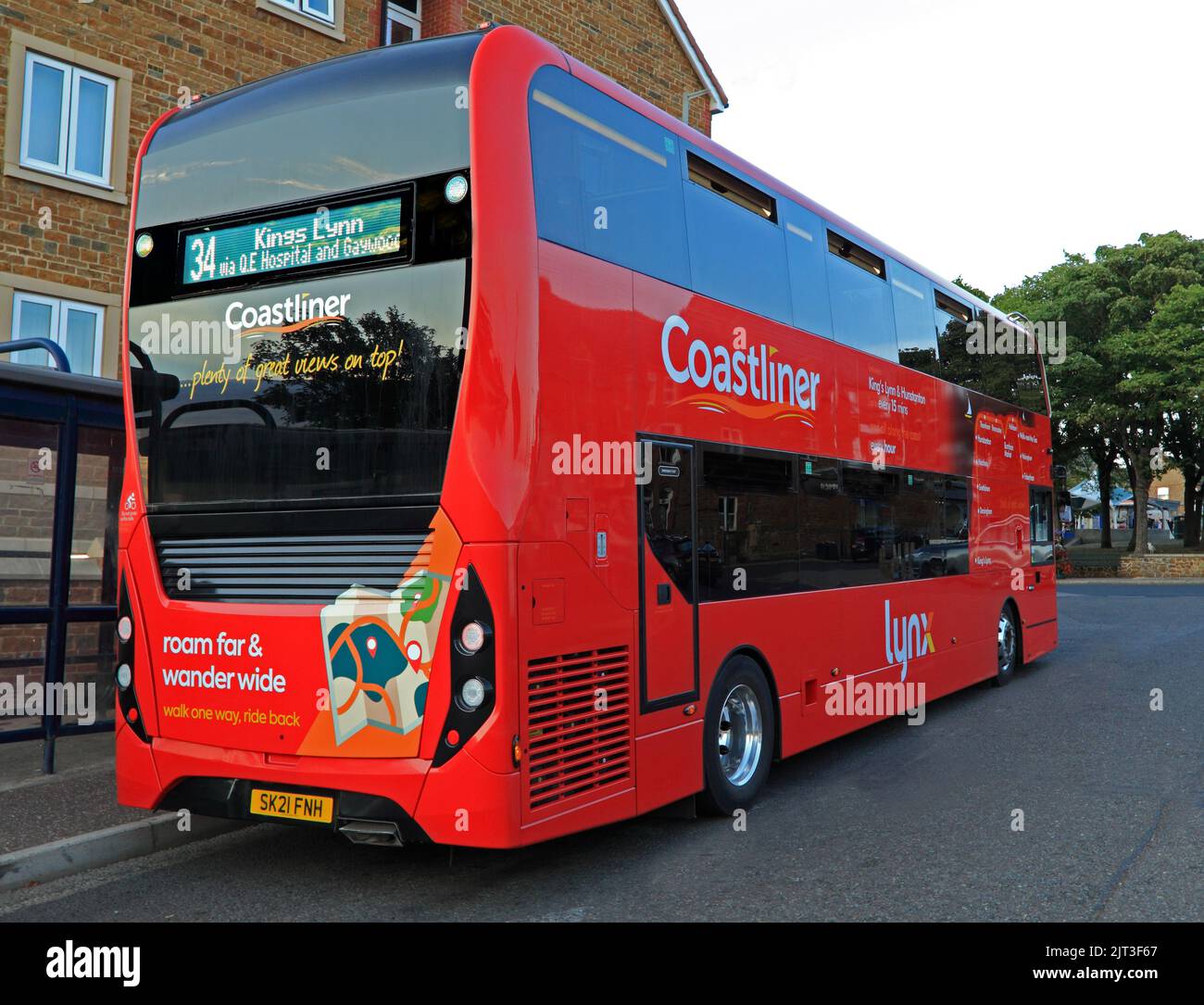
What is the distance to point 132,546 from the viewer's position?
18.9 ft

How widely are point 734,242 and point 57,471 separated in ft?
16.0

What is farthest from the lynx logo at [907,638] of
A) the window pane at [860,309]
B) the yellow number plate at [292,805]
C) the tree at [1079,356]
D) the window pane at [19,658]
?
the tree at [1079,356]

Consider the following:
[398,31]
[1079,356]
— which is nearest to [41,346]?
[398,31]

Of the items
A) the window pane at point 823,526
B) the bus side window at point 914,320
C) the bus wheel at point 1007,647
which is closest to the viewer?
the window pane at point 823,526

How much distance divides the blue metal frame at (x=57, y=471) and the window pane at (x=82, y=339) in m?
4.89

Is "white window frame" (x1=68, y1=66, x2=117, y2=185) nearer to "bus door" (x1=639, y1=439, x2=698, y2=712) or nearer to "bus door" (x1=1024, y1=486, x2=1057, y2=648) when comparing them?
"bus door" (x1=639, y1=439, x2=698, y2=712)

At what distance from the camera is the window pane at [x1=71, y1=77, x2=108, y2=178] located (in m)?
12.1

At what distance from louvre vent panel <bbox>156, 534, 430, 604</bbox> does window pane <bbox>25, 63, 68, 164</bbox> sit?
826 centimetres

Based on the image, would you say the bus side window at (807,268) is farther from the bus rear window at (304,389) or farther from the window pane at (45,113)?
the window pane at (45,113)

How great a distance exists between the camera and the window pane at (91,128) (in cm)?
1209

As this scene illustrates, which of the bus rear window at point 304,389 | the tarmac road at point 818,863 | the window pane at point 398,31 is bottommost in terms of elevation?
the tarmac road at point 818,863

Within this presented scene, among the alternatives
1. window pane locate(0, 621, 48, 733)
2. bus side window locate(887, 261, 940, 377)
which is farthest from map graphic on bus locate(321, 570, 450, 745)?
bus side window locate(887, 261, 940, 377)

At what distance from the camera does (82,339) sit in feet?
39.9

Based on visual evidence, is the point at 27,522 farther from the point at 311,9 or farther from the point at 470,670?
the point at 311,9
